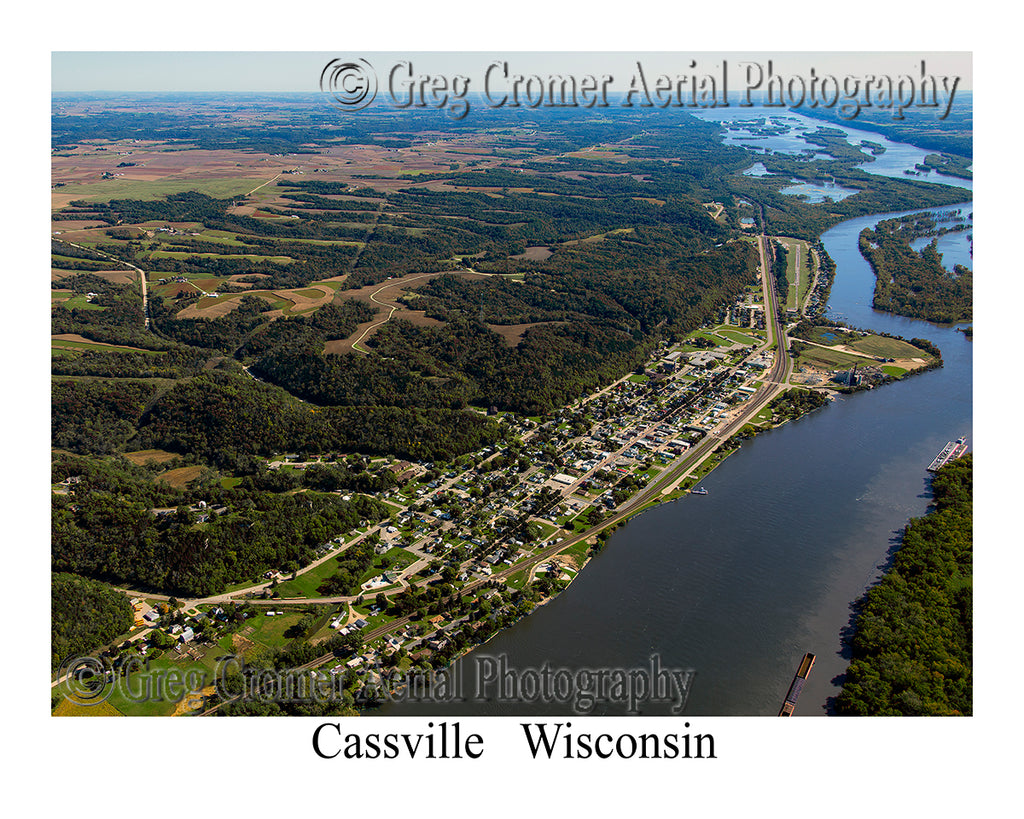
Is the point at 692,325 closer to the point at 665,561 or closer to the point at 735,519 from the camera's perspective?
the point at 735,519

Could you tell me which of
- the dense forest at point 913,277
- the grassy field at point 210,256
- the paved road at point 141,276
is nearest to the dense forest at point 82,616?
the paved road at point 141,276

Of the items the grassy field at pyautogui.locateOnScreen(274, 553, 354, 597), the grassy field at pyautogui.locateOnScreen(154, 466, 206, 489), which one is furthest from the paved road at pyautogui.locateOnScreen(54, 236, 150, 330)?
the grassy field at pyautogui.locateOnScreen(274, 553, 354, 597)

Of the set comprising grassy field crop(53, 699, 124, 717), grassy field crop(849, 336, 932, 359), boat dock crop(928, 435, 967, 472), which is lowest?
grassy field crop(53, 699, 124, 717)

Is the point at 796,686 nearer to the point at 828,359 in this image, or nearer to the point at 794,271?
the point at 828,359

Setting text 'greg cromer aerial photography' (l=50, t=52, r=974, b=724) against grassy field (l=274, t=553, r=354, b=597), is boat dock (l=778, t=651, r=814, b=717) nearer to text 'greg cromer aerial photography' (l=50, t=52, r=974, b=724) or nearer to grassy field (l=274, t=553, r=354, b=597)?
text 'greg cromer aerial photography' (l=50, t=52, r=974, b=724)

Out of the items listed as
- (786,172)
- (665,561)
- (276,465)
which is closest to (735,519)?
(665,561)

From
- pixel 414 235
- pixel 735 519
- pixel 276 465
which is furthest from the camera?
pixel 414 235

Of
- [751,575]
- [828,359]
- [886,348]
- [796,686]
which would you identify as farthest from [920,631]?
[886,348]

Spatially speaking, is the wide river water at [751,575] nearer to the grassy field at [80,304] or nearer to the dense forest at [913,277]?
the dense forest at [913,277]
